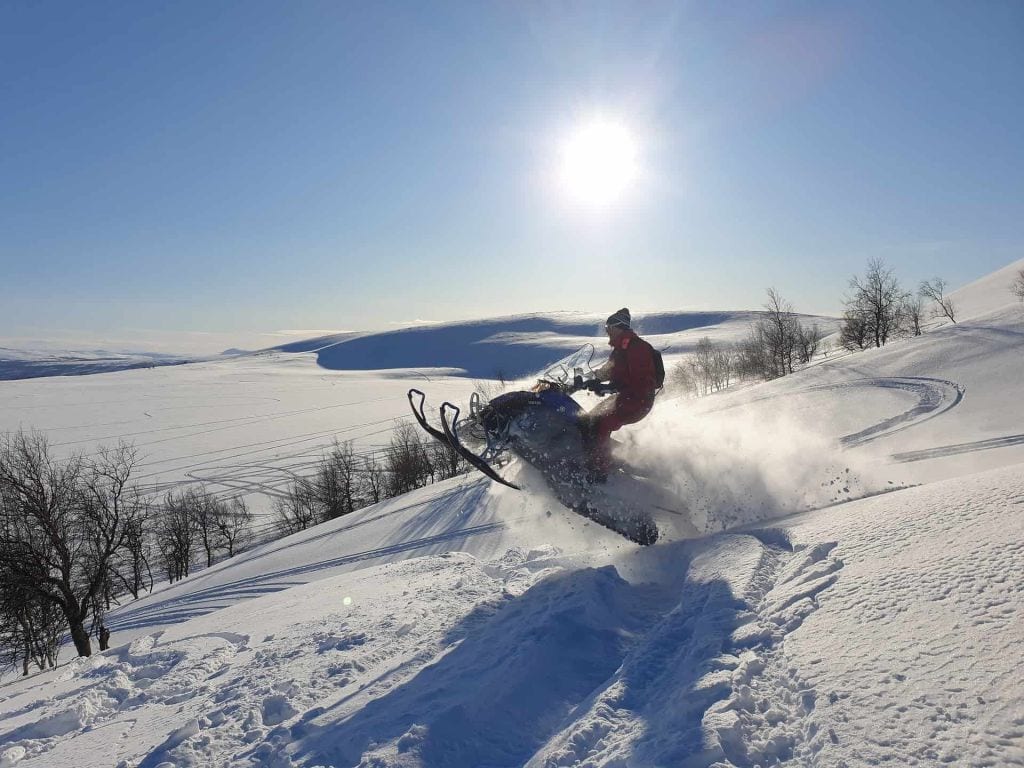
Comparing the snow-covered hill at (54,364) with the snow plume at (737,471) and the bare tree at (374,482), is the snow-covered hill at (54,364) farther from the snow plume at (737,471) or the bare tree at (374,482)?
the snow plume at (737,471)

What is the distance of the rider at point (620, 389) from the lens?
662 cm

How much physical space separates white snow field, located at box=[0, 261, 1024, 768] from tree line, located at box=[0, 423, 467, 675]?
10.9 metres

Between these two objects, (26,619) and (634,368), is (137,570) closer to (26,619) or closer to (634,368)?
(26,619)

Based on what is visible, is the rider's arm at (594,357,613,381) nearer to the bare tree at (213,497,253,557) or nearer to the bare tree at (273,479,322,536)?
the bare tree at (273,479,322,536)

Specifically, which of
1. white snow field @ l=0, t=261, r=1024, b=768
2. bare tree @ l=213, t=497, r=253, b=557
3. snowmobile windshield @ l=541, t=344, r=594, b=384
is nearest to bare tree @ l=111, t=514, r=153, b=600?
bare tree @ l=213, t=497, r=253, b=557

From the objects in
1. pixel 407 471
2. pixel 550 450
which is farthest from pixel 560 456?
pixel 407 471

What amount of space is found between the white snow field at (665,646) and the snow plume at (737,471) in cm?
4

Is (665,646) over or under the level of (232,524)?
over

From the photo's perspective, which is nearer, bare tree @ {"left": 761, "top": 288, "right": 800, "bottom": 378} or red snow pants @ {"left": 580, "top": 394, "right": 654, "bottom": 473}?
red snow pants @ {"left": 580, "top": 394, "right": 654, "bottom": 473}

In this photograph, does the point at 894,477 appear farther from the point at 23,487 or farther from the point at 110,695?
the point at 23,487

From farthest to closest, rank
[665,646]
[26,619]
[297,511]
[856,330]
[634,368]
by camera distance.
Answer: [856,330] < [297,511] < [26,619] < [634,368] < [665,646]

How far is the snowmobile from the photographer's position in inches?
262

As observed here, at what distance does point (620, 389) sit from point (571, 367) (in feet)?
3.79

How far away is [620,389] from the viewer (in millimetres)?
6746
